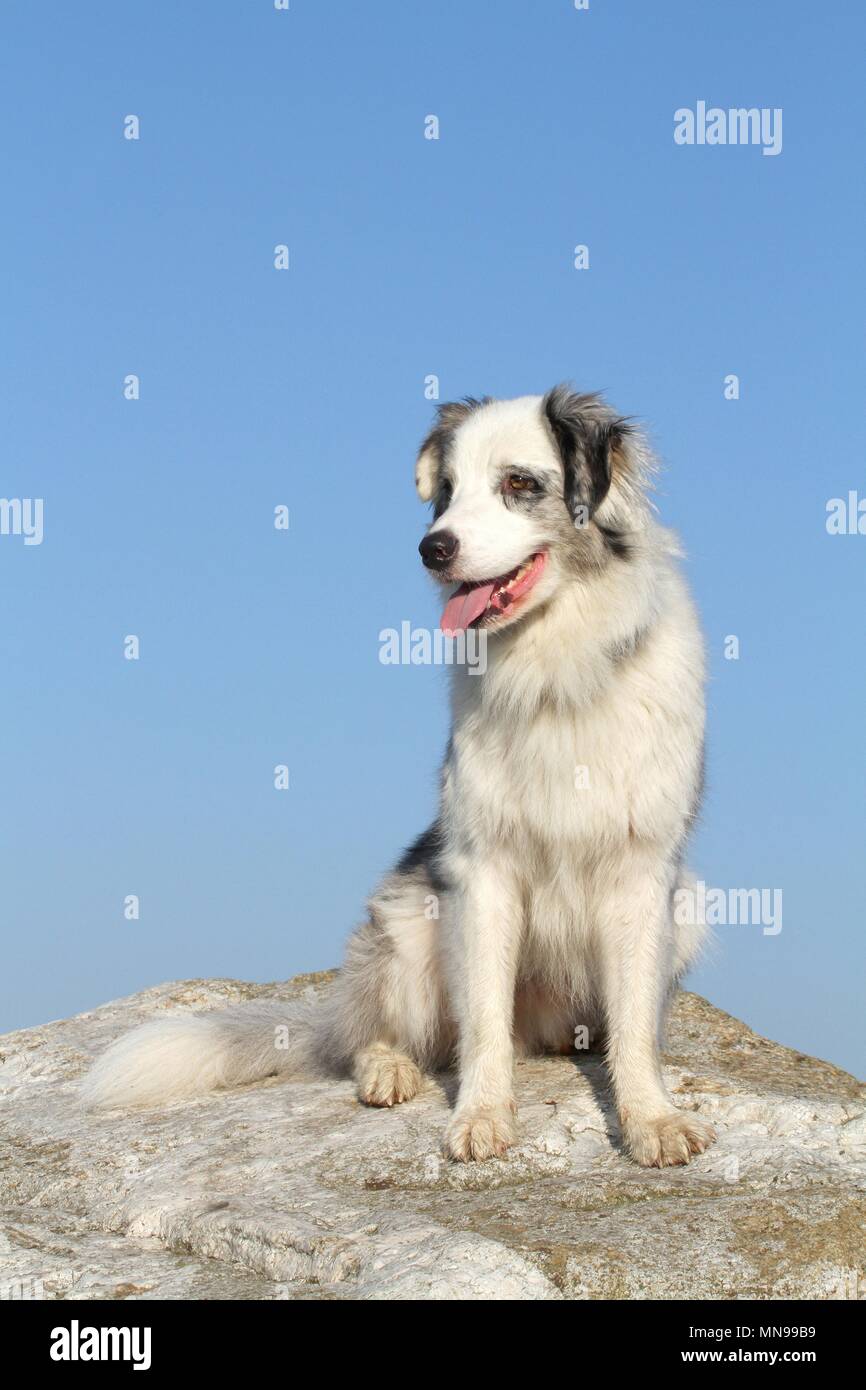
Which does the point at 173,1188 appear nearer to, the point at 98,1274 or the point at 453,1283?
the point at 98,1274

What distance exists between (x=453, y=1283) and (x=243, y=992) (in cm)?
571

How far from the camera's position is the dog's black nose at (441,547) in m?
5.89

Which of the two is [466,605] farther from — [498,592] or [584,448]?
[584,448]

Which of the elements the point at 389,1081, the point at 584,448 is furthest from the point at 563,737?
the point at 389,1081

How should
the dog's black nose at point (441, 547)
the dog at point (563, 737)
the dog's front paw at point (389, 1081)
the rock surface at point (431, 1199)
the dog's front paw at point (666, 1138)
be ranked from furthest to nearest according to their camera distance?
the dog's front paw at point (389, 1081), the dog at point (563, 737), the dog's black nose at point (441, 547), the dog's front paw at point (666, 1138), the rock surface at point (431, 1199)

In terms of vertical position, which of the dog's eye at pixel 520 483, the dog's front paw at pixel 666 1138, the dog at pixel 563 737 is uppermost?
the dog's eye at pixel 520 483

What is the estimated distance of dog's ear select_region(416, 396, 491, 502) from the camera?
6902 mm

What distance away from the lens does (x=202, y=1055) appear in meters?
7.54

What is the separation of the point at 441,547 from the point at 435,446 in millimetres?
1218

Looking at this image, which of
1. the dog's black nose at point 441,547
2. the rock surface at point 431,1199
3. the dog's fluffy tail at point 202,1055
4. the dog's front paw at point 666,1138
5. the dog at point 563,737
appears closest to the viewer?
the rock surface at point 431,1199

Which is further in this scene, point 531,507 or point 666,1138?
point 531,507

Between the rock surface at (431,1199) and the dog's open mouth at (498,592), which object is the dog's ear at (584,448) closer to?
the dog's open mouth at (498,592)

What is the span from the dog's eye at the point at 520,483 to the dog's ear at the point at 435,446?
792mm

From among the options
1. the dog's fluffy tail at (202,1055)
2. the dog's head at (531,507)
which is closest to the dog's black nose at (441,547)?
the dog's head at (531,507)
